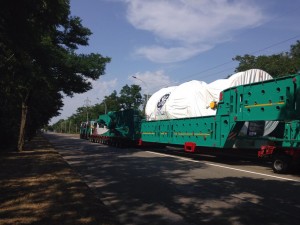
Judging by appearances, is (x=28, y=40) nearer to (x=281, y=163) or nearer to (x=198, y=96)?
(x=281, y=163)

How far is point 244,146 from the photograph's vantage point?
17297 millimetres

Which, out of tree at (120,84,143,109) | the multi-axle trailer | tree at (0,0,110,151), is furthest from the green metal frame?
tree at (120,84,143,109)

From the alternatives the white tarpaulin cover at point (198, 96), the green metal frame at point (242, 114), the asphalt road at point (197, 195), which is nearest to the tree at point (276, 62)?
Result: the white tarpaulin cover at point (198, 96)

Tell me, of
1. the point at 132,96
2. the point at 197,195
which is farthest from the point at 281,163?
the point at 132,96

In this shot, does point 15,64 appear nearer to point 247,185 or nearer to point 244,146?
point 247,185

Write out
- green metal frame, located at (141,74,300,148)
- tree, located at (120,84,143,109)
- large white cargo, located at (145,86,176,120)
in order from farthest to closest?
tree, located at (120,84,143,109)
large white cargo, located at (145,86,176,120)
green metal frame, located at (141,74,300,148)

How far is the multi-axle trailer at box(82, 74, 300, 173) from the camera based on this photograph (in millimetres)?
14078

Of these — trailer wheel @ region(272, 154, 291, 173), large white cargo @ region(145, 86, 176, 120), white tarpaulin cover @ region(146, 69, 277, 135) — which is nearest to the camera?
trailer wheel @ region(272, 154, 291, 173)

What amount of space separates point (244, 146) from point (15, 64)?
1075 cm

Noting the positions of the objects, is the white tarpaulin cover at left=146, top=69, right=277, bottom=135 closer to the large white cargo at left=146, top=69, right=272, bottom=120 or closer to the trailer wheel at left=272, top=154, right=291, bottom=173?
the large white cargo at left=146, top=69, right=272, bottom=120

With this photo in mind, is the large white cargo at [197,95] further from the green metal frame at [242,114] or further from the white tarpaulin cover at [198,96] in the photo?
the green metal frame at [242,114]

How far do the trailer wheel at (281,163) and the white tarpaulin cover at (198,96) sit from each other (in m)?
2.60

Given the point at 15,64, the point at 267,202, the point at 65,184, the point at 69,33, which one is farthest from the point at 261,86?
the point at 69,33

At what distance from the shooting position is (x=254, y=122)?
681 inches
